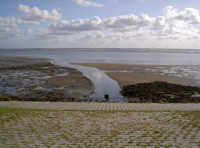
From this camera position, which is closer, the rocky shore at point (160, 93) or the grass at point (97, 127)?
the grass at point (97, 127)

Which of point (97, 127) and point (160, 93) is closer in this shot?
point (97, 127)

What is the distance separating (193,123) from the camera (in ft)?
24.3

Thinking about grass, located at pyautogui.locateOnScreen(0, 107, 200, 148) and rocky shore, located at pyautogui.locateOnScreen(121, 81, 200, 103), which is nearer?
grass, located at pyautogui.locateOnScreen(0, 107, 200, 148)

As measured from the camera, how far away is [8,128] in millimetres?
6910

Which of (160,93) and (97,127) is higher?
(160,93)

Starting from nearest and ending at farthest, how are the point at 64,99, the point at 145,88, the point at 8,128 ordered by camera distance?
the point at 8,128 → the point at 64,99 → the point at 145,88

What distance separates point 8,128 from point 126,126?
470 cm

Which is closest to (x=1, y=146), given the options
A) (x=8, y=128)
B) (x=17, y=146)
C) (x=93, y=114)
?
(x=17, y=146)

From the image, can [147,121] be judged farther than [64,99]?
No

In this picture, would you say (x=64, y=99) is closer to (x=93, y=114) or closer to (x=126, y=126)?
(x=93, y=114)

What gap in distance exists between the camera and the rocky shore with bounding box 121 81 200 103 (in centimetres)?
1520

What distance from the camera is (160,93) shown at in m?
17.0

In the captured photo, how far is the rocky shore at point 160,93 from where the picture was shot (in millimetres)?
15201

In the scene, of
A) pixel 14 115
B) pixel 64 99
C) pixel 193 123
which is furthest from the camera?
pixel 64 99
